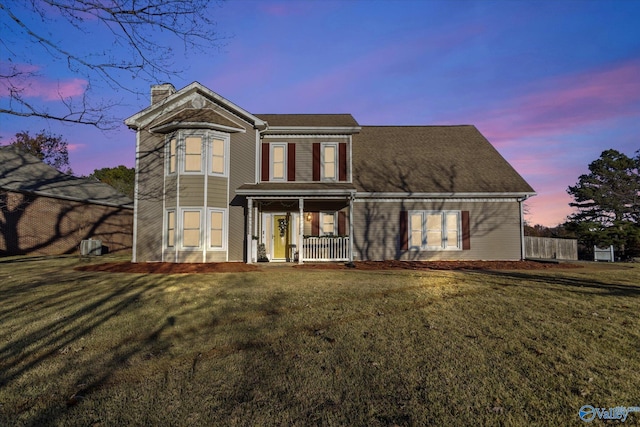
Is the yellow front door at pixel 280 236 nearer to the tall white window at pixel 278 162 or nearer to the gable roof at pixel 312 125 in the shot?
the tall white window at pixel 278 162

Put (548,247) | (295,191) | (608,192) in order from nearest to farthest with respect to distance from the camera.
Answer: (295,191) < (548,247) < (608,192)

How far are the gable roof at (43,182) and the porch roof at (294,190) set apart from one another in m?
14.3

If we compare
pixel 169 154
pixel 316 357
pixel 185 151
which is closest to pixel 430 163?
pixel 185 151

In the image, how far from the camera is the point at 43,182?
23078 mm

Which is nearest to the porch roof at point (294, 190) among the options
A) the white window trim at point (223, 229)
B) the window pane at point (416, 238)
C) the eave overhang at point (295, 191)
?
the eave overhang at point (295, 191)

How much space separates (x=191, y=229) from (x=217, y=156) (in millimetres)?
3393

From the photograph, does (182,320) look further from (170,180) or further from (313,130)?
(313,130)

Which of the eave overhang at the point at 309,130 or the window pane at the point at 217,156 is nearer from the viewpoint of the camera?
the window pane at the point at 217,156

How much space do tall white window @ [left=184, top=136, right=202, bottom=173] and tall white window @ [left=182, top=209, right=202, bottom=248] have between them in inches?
73.2

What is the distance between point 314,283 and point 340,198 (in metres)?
6.87

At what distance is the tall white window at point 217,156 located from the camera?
1598 centimetres

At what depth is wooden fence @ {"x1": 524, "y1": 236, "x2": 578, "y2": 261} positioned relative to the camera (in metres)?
20.0

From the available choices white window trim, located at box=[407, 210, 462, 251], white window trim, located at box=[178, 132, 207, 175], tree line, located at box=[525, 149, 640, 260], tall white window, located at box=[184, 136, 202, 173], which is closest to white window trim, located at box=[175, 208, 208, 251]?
white window trim, located at box=[178, 132, 207, 175]

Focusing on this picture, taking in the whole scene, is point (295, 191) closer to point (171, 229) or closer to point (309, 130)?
point (309, 130)
